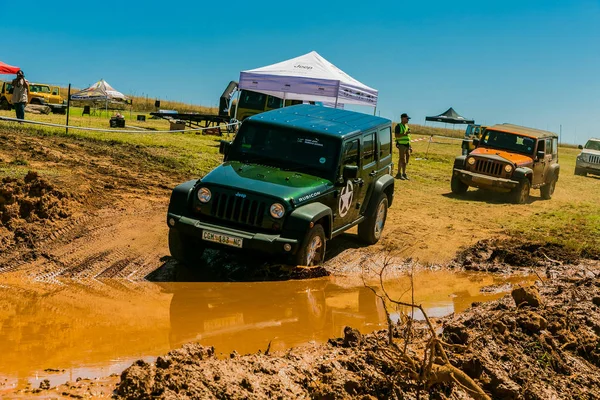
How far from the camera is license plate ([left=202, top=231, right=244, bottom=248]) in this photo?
8461 mm

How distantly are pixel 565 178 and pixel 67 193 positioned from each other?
21.4 metres

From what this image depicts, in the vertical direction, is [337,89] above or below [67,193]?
above

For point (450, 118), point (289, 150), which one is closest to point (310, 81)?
point (289, 150)

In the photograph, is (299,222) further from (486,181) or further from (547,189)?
(547,189)

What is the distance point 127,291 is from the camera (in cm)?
817

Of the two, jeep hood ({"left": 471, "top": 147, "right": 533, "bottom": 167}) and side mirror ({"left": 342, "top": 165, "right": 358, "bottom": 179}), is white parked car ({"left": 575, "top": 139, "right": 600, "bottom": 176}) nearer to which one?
jeep hood ({"left": 471, "top": 147, "right": 533, "bottom": 167})

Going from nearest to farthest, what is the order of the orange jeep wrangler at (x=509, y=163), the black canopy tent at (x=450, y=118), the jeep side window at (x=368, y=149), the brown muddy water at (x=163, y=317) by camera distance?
the brown muddy water at (x=163, y=317) → the jeep side window at (x=368, y=149) → the orange jeep wrangler at (x=509, y=163) → the black canopy tent at (x=450, y=118)

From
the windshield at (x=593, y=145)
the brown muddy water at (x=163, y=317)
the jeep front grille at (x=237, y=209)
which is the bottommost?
the brown muddy water at (x=163, y=317)

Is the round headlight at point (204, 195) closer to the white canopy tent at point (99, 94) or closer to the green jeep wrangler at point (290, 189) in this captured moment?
the green jeep wrangler at point (290, 189)

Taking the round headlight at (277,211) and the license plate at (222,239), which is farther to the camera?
the round headlight at (277,211)

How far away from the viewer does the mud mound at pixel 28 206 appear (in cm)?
973

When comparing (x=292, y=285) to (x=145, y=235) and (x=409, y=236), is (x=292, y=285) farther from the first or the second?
(x=409, y=236)

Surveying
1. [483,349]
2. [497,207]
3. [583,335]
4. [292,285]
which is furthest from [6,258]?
[497,207]

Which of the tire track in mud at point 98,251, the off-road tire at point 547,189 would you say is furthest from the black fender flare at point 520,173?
the tire track in mud at point 98,251
